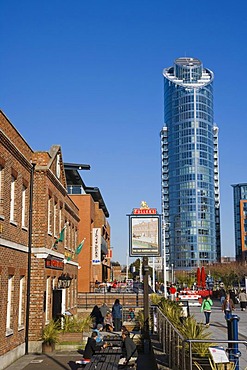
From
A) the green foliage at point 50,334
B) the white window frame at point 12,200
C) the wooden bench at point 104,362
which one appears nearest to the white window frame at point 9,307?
the white window frame at point 12,200

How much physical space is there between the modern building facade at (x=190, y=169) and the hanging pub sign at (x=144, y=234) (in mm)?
142609

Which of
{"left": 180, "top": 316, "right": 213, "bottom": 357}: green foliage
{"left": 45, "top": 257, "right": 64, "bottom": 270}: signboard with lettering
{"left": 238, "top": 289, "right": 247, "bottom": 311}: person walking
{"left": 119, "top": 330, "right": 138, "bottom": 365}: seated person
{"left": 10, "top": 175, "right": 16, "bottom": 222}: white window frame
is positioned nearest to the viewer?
{"left": 180, "top": 316, "right": 213, "bottom": 357}: green foliage

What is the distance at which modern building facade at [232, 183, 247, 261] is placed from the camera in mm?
138375

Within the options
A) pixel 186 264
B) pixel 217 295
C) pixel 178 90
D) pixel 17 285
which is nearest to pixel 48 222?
pixel 17 285

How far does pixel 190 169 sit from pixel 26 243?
14731 cm

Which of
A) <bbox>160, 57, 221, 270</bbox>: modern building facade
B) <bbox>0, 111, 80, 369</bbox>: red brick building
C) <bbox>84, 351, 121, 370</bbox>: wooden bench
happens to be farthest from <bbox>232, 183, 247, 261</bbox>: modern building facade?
<bbox>84, 351, 121, 370</bbox>: wooden bench

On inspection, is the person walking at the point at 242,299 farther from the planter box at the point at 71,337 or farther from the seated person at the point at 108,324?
the planter box at the point at 71,337

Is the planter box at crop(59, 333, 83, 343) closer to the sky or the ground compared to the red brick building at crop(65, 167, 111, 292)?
closer to the ground

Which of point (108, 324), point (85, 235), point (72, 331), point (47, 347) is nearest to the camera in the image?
point (47, 347)

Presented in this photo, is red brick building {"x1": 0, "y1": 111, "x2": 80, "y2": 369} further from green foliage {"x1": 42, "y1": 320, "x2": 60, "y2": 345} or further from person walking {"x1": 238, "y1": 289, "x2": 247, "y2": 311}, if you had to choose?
person walking {"x1": 238, "y1": 289, "x2": 247, "y2": 311}

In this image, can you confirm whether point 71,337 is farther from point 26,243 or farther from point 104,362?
point 104,362

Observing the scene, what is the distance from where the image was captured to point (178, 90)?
174 metres

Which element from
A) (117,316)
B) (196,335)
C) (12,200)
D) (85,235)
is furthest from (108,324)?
(85,235)

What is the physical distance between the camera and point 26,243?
62.0ft
